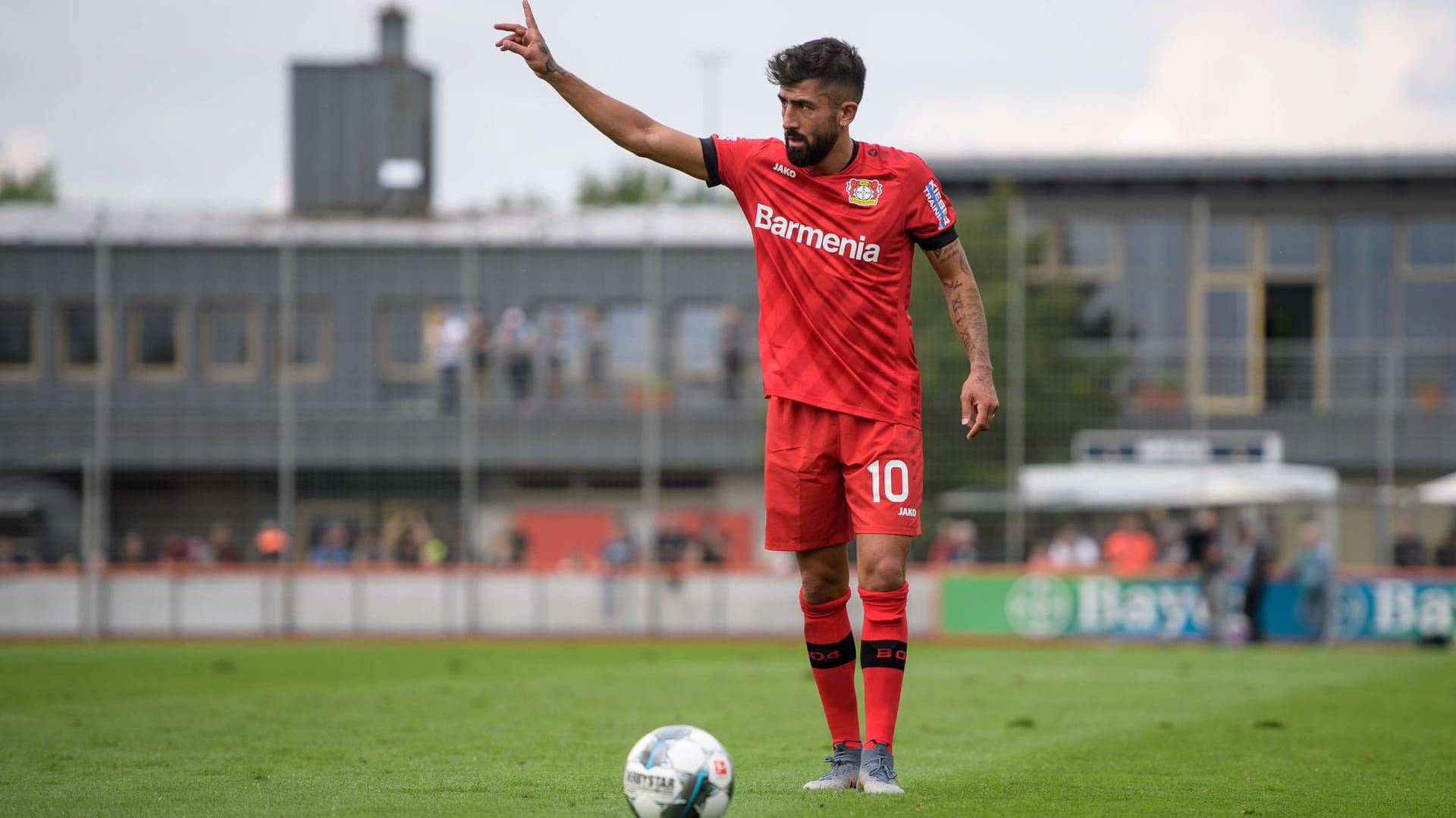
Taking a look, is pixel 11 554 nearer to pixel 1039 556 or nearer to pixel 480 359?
pixel 480 359

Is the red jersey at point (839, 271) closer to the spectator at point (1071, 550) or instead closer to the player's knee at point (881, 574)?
the player's knee at point (881, 574)

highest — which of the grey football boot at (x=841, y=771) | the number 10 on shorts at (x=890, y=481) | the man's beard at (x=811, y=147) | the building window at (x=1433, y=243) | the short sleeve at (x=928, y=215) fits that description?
the building window at (x=1433, y=243)

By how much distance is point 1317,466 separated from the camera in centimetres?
3500

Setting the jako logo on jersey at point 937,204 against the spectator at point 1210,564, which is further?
the spectator at point 1210,564

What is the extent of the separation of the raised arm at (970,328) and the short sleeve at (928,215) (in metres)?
0.04

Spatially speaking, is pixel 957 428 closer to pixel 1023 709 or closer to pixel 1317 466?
pixel 1317 466

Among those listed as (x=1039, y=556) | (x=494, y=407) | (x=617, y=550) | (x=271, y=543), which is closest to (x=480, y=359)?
(x=494, y=407)

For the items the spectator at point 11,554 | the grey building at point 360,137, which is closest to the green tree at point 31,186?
the grey building at point 360,137

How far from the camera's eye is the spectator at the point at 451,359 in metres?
27.2

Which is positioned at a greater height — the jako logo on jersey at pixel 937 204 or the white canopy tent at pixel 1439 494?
the jako logo on jersey at pixel 937 204

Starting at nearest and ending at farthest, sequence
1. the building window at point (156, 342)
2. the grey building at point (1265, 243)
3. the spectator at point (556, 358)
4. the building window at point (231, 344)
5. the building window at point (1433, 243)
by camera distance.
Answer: the spectator at point (556, 358) < the building window at point (156, 342) < the building window at point (231, 344) < the grey building at point (1265, 243) < the building window at point (1433, 243)

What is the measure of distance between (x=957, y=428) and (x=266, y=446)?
1069 cm

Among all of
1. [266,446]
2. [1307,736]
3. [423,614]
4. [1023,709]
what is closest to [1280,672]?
[1023,709]

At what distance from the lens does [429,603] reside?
26.6 meters
